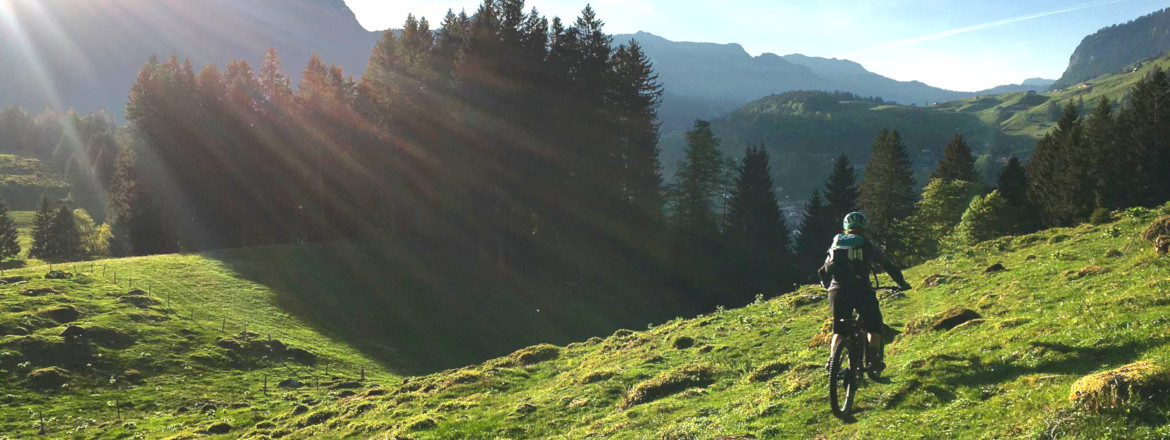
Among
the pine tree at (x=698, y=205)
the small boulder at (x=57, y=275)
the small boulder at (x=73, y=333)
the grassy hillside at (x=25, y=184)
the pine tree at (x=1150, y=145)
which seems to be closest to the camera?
the small boulder at (x=73, y=333)

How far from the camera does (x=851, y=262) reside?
464 inches

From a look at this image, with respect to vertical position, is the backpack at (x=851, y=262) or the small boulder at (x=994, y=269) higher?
the backpack at (x=851, y=262)

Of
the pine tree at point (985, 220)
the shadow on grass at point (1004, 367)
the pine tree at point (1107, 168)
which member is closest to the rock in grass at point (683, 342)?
the shadow on grass at point (1004, 367)

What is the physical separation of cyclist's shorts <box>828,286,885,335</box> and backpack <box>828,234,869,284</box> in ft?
0.74

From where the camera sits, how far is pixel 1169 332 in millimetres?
10555

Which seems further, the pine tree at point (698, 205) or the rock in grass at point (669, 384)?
the pine tree at point (698, 205)

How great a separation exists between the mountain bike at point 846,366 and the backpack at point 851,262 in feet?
2.77

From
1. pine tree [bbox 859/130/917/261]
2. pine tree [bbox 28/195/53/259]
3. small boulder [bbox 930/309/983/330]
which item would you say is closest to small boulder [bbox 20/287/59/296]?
small boulder [bbox 930/309/983/330]

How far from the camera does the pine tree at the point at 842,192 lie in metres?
86.9

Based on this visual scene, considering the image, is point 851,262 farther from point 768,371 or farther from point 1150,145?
point 1150,145

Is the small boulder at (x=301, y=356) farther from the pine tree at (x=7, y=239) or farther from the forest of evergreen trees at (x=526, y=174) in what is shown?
the pine tree at (x=7, y=239)

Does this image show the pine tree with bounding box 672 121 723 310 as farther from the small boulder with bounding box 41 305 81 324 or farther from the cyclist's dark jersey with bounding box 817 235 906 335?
the cyclist's dark jersey with bounding box 817 235 906 335

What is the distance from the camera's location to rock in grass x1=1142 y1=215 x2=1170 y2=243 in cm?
2135

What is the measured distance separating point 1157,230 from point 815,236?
65752 millimetres
